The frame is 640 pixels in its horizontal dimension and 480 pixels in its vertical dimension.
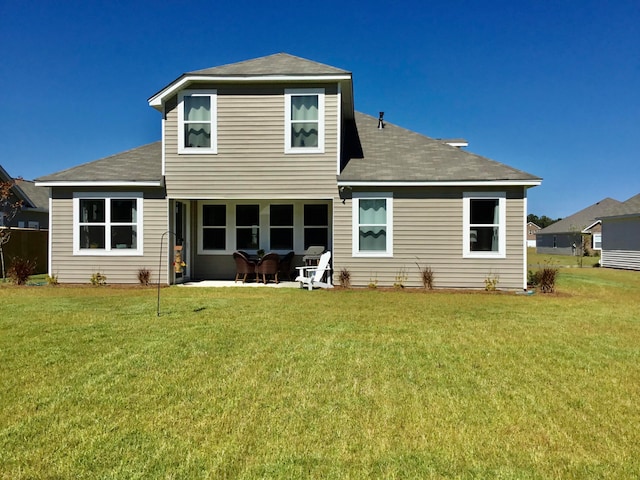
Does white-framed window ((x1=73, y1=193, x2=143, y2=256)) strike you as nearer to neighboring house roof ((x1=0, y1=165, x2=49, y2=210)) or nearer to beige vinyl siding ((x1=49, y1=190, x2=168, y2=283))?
beige vinyl siding ((x1=49, y1=190, x2=168, y2=283))

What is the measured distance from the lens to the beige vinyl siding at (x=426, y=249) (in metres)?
12.1

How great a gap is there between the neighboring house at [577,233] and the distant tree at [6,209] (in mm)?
38536

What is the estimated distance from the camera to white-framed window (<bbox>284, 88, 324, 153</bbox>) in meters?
12.1

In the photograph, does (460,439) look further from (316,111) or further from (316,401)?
(316,111)

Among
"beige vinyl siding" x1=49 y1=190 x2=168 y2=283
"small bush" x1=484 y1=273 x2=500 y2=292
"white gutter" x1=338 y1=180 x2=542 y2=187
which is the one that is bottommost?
"small bush" x1=484 y1=273 x2=500 y2=292

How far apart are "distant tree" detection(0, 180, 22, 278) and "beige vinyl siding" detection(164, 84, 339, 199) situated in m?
7.24

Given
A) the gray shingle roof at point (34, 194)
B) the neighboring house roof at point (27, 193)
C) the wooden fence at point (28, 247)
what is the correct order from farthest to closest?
the gray shingle roof at point (34, 194), the neighboring house roof at point (27, 193), the wooden fence at point (28, 247)

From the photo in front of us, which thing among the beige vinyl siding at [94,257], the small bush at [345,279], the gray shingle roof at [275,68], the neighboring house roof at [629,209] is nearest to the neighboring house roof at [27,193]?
the beige vinyl siding at [94,257]

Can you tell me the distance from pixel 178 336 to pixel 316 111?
788cm

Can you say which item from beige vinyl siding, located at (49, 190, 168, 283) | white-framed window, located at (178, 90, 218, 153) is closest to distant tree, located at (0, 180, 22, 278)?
beige vinyl siding, located at (49, 190, 168, 283)

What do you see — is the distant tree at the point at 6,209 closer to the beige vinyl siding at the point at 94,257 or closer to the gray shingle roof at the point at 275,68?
the beige vinyl siding at the point at 94,257

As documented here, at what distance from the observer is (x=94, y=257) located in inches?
501

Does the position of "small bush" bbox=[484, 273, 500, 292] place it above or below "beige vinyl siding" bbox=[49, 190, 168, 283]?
below

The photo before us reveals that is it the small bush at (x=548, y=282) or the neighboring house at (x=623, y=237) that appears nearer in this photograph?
the small bush at (x=548, y=282)
